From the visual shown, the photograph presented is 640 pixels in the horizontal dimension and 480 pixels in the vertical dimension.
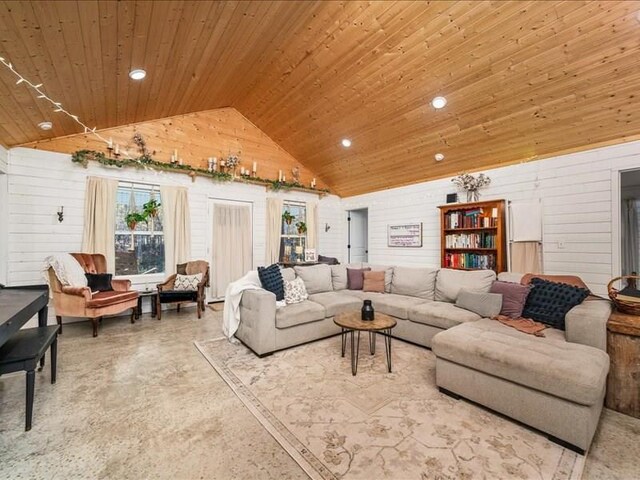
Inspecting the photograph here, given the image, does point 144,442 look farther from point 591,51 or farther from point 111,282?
point 591,51

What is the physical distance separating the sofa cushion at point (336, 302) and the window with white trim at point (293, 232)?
8.91 ft

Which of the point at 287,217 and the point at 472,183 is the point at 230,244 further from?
the point at 472,183

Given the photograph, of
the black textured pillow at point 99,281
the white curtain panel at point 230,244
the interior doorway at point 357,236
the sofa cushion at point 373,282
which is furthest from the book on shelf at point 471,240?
the black textured pillow at point 99,281

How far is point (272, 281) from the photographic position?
3.59 metres

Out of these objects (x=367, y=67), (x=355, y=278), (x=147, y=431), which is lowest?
(x=147, y=431)

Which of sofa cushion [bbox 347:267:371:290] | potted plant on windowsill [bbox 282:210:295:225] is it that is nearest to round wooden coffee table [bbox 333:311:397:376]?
sofa cushion [bbox 347:267:371:290]

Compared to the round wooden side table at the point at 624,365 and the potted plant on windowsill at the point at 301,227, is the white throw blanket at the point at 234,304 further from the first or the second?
the potted plant on windowsill at the point at 301,227

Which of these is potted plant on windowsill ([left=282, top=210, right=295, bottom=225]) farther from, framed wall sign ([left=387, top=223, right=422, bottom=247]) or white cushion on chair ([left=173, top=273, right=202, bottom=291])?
white cushion on chair ([left=173, top=273, right=202, bottom=291])

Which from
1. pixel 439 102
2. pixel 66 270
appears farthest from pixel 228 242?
pixel 439 102

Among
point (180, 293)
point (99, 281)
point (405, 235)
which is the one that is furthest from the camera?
point (405, 235)

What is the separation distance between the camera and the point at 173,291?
15.4 ft

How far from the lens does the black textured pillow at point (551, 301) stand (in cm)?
262

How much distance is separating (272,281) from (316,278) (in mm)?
958

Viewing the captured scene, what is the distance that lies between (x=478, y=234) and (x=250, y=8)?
4596 millimetres
